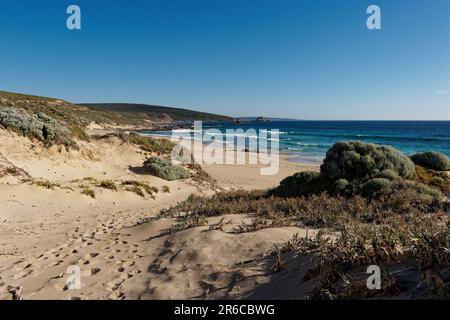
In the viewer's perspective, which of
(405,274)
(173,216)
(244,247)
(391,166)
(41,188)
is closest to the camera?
(405,274)

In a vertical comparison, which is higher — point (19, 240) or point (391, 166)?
point (391, 166)

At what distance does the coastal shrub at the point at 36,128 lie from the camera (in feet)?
46.5

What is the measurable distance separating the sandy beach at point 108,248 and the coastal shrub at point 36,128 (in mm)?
634

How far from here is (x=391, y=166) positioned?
8.80m

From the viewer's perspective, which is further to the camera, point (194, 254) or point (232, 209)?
point (232, 209)

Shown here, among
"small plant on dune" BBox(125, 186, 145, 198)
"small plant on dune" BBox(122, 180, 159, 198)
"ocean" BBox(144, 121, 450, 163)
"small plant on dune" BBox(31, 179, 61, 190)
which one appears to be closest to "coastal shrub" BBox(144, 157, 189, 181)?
"small plant on dune" BBox(122, 180, 159, 198)

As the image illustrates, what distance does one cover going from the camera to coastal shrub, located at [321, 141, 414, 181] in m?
8.84

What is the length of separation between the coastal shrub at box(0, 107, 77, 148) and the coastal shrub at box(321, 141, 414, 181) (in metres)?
12.3

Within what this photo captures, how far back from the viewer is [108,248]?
6441 millimetres

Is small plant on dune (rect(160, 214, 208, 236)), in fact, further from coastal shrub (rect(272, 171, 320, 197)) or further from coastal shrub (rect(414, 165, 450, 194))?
coastal shrub (rect(414, 165, 450, 194))
